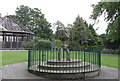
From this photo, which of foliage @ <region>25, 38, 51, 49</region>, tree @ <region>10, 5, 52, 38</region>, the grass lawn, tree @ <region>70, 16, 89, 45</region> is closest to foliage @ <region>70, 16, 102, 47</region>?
tree @ <region>70, 16, 89, 45</region>

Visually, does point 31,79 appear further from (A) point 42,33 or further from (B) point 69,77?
(A) point 42,33

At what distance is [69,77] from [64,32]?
8.98 ft

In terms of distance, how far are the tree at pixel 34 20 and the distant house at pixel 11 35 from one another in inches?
248

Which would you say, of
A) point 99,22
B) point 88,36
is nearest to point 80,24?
point 88,36

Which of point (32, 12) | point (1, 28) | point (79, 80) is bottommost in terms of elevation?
point (79, 80)

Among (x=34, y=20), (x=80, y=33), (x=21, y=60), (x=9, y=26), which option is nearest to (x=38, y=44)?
(x=9, y=26)

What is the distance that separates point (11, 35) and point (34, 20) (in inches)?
430

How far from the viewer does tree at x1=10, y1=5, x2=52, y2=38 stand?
3569 cm

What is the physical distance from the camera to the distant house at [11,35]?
26237 mm

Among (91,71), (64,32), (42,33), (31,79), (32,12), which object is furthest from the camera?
(32,12)

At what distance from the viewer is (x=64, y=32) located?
774 centimetres

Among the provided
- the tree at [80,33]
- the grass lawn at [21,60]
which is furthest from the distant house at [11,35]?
the grass lawn at [21,60]

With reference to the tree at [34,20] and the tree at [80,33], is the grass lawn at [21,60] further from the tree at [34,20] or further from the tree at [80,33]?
the tree at [34,20]

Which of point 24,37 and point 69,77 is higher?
point 24,37
